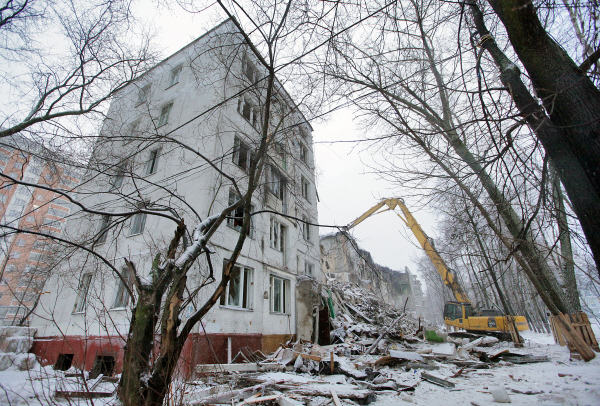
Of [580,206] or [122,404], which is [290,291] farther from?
[580,206]

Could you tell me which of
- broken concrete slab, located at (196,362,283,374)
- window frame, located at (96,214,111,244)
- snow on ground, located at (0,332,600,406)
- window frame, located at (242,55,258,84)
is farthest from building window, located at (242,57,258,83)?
broken concrete slab, located at (196,362,283,374)

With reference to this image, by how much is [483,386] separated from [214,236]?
7699 millimetres

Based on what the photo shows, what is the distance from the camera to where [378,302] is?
24.5m

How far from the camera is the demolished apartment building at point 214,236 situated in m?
5.56

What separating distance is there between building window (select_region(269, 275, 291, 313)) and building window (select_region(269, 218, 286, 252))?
1463 millimetres

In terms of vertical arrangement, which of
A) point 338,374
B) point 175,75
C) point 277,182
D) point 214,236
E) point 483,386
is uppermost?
point 175,75

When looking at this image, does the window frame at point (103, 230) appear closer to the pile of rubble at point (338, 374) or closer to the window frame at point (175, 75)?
the pile of rubble at point (338, 374)

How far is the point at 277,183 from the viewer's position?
17.7ft

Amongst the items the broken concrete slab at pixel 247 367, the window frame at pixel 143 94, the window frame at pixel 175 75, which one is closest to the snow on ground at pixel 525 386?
the broken concrete slab at pixel 247 367

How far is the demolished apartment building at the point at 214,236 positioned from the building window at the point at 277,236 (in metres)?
0.05

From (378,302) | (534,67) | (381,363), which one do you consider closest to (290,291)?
(381,363)

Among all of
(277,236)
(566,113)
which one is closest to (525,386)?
(566,113)

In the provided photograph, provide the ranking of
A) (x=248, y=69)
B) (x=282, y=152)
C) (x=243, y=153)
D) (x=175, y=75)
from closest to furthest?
1. (x=248, y=69)
2. (x=282, y=152)
3. (x=243, y=153)
4. (x=175, y=75)

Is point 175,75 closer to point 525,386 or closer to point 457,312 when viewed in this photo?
point 525,386
